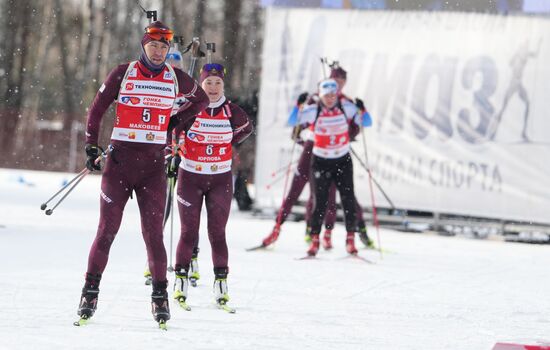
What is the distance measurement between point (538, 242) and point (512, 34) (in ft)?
9.81

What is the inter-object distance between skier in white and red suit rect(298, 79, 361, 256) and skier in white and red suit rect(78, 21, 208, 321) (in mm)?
4687

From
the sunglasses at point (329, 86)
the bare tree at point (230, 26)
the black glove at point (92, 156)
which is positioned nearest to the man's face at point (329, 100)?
the sunglasses at point (329, 86)

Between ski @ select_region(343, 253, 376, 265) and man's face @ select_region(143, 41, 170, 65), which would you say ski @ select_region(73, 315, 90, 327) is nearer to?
man's face @ select_region(143, 41, 170, 65)

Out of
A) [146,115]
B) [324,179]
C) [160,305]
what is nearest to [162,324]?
[160,305]

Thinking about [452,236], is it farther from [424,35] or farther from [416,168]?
[424,35]

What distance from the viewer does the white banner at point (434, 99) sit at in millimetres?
15383

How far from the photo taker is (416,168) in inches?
Result: 642

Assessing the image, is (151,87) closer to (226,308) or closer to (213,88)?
(213,88)

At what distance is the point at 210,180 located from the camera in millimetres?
8055

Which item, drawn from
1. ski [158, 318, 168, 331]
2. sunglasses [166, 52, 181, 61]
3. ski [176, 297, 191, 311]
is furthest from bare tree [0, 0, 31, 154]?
ski [158, 318, 168, 331]

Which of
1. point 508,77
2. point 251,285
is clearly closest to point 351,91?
point 508,77

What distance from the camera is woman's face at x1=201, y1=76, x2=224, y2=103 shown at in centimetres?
816

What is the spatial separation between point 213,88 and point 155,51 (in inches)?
49.5

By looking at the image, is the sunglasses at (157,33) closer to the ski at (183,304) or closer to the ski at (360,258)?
the ski at (183,304)
